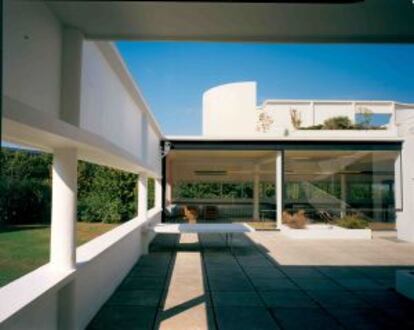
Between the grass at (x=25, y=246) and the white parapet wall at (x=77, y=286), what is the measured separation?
3599 millimetres

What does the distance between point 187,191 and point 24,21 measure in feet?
129

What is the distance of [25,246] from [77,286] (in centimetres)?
1155

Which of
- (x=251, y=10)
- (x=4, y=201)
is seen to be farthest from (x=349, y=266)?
(x=4, y=201)

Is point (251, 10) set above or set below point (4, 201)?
above

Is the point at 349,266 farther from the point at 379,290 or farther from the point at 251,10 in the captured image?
the point at 251,10

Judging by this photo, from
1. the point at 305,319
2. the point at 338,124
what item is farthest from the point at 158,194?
the point at 338,124

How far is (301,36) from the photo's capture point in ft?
16.3

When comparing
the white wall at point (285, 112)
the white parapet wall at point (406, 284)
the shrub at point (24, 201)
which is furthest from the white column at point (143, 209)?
the white wall at point (285, 112)

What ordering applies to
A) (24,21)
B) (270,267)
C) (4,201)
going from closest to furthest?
(24,21), (270,267), (4,201)

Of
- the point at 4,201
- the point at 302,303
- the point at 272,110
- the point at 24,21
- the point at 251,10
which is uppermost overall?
the point at 272,110

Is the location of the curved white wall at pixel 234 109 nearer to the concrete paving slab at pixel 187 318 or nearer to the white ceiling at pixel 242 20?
the concrete paving slab at pixel 187 318

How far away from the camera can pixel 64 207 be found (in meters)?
5.10

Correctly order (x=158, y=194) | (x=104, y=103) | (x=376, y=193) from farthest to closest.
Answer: (x=376, y=193)
(x=158, y=194)
(x=104, y=103)

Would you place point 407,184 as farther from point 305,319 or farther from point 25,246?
point 25,246
